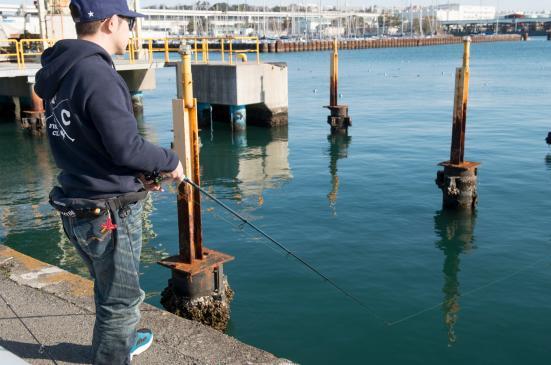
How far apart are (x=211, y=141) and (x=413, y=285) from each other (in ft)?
46.4

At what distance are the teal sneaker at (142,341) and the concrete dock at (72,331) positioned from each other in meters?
0.05

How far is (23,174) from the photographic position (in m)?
16.5

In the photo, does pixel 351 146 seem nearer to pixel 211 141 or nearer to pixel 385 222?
pixel 211 141

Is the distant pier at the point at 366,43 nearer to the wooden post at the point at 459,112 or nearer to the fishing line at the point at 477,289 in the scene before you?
the wooden post at the point at 459,112

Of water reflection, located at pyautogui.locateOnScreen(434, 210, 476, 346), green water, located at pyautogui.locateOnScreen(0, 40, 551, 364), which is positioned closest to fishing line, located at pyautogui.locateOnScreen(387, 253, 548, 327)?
green water, located at pyautogui.locateOnScreen(0, 40, 551, 364)

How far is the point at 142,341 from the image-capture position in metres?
3.98

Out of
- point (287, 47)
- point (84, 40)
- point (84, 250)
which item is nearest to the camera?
point (84, 40)

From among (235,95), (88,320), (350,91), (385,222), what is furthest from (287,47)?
(88,320)

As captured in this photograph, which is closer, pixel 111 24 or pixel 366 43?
pixel 111 24

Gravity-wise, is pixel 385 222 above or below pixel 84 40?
below

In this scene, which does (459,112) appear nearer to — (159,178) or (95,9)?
(159,178)

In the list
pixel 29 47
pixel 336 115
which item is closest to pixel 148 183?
pixel 336 115

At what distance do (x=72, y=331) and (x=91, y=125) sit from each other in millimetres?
2106

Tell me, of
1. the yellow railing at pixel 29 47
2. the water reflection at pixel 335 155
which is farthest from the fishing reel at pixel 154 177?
the yellow railing at pixel 29 47
